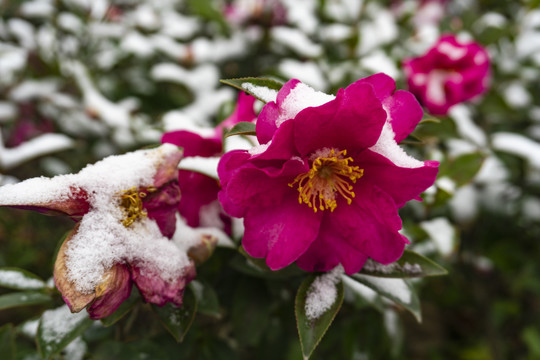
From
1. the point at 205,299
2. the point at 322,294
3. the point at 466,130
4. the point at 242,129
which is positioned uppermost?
the point at 242,129

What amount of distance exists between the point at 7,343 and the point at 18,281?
0.36 feet

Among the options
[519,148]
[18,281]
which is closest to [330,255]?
[18,281]

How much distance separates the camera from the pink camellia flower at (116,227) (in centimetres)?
53

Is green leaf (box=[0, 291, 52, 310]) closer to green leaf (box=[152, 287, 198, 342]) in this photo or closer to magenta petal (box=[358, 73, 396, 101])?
green leaf (box=[152, 287, 198, 342])

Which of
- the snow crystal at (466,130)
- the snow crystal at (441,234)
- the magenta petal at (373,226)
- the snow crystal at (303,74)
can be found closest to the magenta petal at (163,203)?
the magenta petal at (373,226)

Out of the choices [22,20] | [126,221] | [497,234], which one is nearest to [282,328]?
[126,221]

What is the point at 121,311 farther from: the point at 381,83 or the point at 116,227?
the point at 381,83

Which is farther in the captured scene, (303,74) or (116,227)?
(303,74)

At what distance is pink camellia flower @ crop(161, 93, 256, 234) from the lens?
713mm

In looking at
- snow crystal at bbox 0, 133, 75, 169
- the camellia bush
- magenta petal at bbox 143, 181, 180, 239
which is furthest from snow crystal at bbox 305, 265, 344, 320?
snow crystal at bbox 0, 133, 75, 169

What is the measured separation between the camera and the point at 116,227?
59 centimetres

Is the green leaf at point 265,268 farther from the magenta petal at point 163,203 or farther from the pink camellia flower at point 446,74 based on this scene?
the pink camellia flower at point 446,74

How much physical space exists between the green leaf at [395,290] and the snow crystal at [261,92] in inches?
12.3

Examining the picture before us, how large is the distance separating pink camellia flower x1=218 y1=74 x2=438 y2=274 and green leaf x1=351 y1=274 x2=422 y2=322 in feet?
0.33
